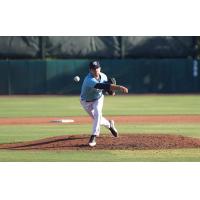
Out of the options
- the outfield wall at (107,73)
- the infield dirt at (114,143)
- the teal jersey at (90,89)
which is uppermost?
the teal jersey at (90,89)


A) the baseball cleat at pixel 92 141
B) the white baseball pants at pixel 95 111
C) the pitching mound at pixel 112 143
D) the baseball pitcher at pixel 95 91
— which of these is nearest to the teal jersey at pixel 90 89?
the baseball pitcher at pixel 95 91

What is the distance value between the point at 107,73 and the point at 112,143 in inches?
1015

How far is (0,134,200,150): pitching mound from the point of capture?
1266cm

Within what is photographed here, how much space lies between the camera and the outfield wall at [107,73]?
3834cm

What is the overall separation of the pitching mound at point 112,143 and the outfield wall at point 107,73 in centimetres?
2477

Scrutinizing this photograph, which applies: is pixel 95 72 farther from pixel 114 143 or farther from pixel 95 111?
pixel 114 143

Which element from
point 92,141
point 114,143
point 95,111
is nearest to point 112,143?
point 114,143

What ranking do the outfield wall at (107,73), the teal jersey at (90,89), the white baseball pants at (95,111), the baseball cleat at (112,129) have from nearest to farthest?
the teal jersey at (90,89)
the white baseball pants at (95,111)
the baseball cleat at (112,129)
the outfield wall at (107,73)

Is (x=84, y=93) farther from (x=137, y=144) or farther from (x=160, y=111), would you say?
(x=160, y=111)

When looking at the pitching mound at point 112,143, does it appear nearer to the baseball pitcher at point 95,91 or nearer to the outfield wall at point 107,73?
the baseball pitcher at point 95,91

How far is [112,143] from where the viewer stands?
13016 millimetres

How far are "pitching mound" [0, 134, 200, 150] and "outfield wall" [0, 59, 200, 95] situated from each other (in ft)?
81.3

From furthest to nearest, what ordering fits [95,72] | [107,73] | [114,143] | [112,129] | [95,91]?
[107,73] → [112,129] → [114,143] → [95,91] → [95,72]

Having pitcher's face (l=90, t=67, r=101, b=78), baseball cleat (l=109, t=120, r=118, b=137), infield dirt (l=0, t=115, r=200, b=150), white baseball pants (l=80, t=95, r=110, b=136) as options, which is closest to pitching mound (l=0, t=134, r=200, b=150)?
infield dirt (l=0, t=115, r=200, b=150)
